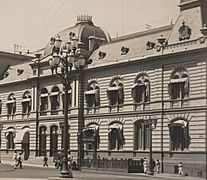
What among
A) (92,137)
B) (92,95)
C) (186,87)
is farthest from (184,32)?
(92,137)

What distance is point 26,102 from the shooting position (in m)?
67.1

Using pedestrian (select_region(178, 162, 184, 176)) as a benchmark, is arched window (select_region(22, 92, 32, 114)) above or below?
above

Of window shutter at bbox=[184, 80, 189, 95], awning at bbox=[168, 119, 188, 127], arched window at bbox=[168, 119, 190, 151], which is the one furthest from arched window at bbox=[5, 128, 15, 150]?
window shutter at bbox=[184, 80, 189, 95]

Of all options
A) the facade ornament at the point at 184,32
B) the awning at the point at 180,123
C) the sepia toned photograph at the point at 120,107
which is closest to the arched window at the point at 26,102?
the sepia toned photograph at the point at 120,107

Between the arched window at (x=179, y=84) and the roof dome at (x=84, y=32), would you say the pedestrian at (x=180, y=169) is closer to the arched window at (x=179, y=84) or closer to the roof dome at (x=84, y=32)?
the arched window at (x=179, y=84)

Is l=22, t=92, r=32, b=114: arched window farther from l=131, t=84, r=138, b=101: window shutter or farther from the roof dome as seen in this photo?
l=131, t=84, r=138, b=101: window shutter

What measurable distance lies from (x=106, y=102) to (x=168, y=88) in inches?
358

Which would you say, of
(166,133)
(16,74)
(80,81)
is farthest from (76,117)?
(16,74)

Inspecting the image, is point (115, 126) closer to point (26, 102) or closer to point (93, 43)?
point (93, 43)

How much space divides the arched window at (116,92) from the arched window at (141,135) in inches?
130

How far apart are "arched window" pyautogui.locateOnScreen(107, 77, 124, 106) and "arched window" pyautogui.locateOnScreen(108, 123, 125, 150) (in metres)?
2.25

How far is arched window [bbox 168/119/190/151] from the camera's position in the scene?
44463 millimetres

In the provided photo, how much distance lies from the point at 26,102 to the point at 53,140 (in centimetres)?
805

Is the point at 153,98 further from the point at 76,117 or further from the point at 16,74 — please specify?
the point at 16,74
